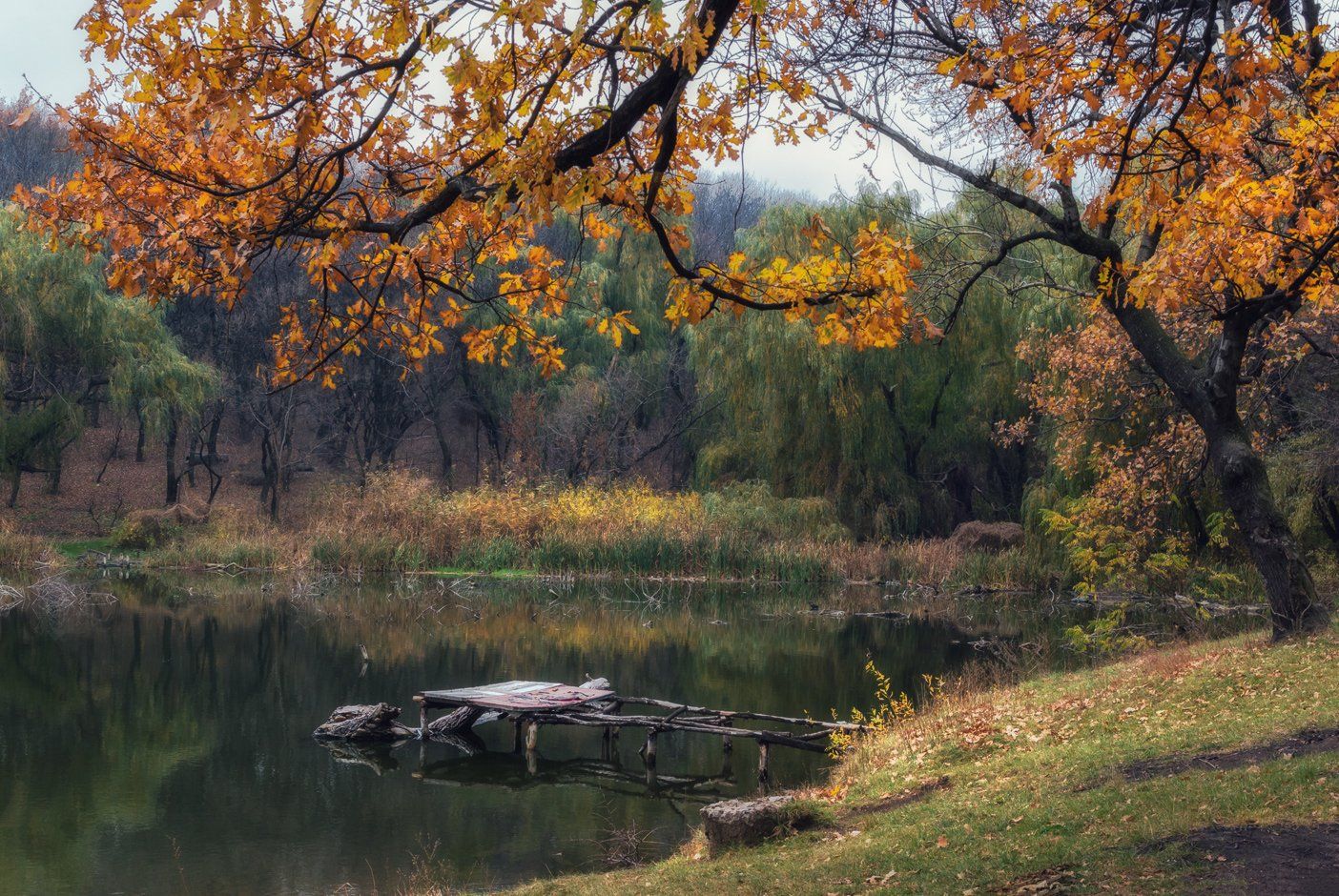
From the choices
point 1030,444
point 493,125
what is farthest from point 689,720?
point 1030,444

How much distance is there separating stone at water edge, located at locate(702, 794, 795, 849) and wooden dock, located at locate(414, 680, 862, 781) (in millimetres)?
4395

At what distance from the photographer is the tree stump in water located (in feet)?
47.5

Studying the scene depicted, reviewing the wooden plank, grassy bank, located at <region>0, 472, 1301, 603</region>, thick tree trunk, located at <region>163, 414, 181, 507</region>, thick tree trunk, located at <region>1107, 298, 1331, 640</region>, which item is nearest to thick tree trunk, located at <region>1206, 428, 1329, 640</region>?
thick tree trunk, located at <region>1107, 298, 1331, 640</region>

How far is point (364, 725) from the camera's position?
1445 centimetres

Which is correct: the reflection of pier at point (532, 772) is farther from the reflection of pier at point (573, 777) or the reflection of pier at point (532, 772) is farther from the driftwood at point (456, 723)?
the driftwood at point (456, 723)

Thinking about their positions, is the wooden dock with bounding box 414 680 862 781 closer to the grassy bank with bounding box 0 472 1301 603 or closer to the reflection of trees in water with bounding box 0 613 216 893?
the reflection of trees in water with bounding box 0 613 216 893

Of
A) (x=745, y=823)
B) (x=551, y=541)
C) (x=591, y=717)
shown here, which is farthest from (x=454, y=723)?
(x=551, y=541)

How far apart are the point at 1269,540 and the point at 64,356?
30244 millimetres

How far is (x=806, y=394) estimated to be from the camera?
2997 cm

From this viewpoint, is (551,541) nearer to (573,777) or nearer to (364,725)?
(364,725)

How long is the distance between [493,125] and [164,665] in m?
15.9

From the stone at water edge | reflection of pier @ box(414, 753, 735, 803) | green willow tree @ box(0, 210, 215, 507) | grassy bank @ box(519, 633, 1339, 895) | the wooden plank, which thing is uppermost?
green willow tree @ box(0, 210, 215, 507)

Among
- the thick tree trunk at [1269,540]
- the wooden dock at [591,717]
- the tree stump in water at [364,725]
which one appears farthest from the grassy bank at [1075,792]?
the tree stump in water at [364,725]

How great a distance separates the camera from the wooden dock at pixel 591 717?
1352 cm
